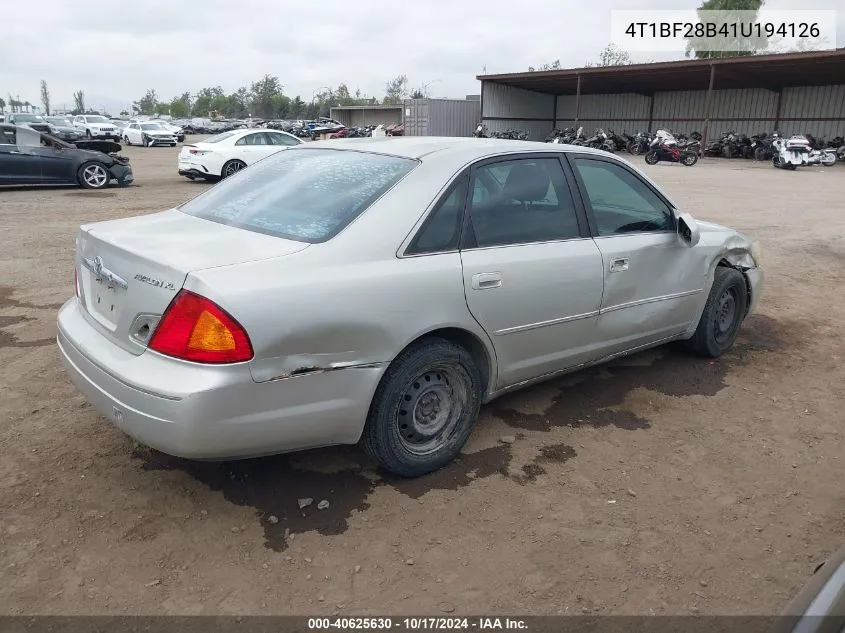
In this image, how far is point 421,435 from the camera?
3207 millimetres

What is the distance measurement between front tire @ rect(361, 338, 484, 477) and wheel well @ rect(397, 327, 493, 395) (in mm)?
38

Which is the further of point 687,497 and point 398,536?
point 687,497

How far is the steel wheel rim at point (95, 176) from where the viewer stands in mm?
15172

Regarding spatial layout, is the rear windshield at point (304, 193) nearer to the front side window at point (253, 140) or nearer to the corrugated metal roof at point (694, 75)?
the front side window at point (253, 140)

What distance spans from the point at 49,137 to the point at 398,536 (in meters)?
15.1

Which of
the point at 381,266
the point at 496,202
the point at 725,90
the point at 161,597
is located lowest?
the point at 161,597

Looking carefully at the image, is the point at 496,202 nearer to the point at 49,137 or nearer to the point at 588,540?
the point at 588,540

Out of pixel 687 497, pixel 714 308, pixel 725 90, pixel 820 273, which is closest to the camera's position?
pixel 687 497

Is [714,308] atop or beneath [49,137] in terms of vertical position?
beneath

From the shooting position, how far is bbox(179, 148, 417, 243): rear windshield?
10.0ft

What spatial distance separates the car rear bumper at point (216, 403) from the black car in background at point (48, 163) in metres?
13.8

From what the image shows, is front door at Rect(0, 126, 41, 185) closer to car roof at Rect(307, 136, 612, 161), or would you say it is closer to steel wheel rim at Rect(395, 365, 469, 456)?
car roof at Rect(307, 136, 612, 161)

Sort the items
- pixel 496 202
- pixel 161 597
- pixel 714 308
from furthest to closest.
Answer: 1. pixel 714 308
2. pixel 496 202
3. pixel 161 597

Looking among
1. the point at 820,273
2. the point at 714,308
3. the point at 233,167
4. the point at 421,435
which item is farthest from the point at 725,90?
the point at 421,435
